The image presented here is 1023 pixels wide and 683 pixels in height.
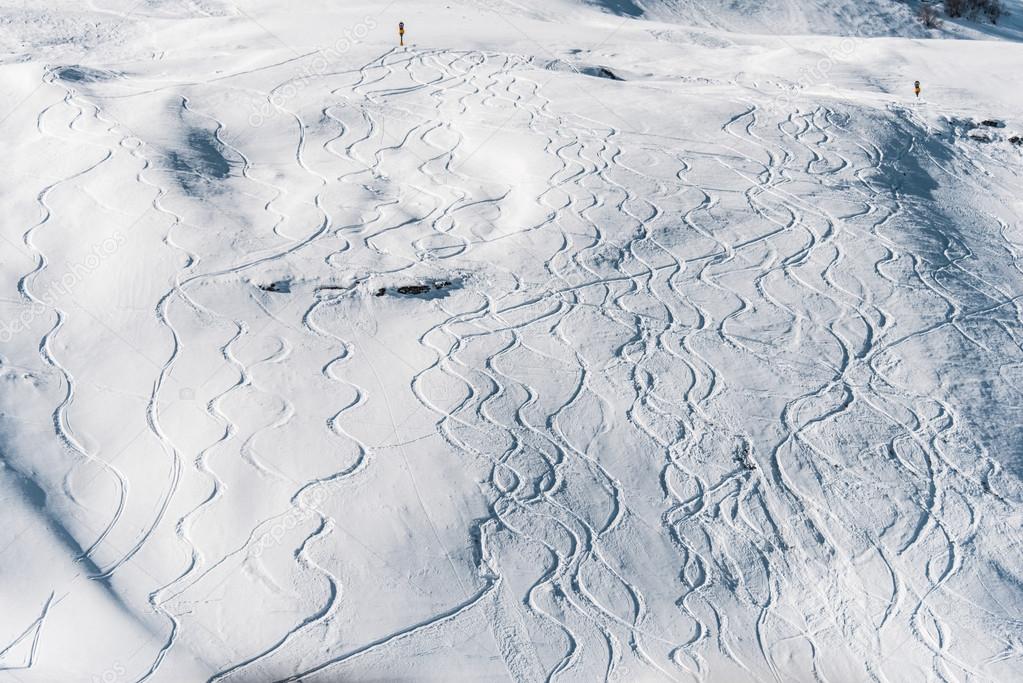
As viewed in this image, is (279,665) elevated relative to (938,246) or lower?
lower

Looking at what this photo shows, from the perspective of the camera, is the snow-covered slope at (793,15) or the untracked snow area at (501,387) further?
the snow-covered slope at (793,15)

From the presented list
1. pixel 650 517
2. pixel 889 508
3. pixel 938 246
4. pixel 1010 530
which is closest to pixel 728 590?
pixel 650 517

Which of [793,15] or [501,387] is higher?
[501,387]

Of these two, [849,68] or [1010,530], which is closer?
[1010,530]

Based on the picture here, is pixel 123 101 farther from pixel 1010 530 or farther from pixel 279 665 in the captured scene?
pixel 1010 530

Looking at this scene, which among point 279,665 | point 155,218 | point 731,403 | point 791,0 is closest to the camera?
point 279,665

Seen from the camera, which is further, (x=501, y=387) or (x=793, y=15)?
(x=793, y=15)

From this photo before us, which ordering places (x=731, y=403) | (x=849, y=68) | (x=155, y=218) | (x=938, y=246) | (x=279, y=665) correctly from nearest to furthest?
(x=279, y=665) → (x=731, y=403) → (x=155, y=218) → (x=938, y=246) → (x=849, y=68)

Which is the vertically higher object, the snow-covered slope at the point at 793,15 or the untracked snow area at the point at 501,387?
the untracked snow area at the point at 501,387
